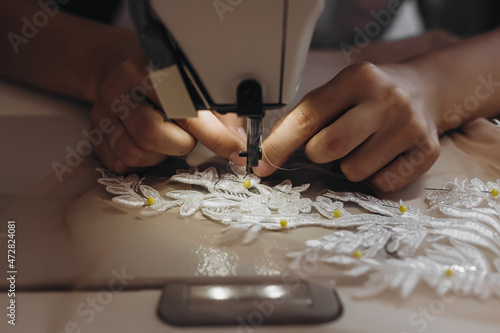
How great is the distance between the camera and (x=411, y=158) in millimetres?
829

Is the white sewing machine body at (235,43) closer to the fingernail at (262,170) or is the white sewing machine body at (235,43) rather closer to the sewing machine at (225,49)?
the sewing machine at (225,49)

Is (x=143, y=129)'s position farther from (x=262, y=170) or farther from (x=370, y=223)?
(x=370, y=223)

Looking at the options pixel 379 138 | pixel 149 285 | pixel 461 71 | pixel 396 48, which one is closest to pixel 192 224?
pixel 149 285

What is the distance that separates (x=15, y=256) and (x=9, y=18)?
73cm

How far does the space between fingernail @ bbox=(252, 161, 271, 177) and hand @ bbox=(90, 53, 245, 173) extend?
5 centimetres

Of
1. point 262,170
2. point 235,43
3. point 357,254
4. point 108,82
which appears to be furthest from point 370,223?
point 108,82

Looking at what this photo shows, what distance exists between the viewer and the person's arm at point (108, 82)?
798mm

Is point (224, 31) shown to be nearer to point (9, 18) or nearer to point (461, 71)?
point (461, 71)

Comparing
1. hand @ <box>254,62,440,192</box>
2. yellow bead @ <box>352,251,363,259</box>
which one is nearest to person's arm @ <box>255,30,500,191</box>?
hand @ <box>254,62,440,192</box>

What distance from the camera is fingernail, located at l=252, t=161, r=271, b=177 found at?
2.68 feet

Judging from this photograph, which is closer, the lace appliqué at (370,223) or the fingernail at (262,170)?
the lace appliqué at (370,223)

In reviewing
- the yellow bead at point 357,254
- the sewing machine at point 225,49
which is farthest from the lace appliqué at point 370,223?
the sewing machine at point 225,49

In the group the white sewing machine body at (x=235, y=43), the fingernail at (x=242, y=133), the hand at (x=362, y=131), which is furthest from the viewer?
the fingernail at (x=242, y=133)

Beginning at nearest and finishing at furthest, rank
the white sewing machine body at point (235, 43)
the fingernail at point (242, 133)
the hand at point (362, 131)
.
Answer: the white sewing machine body at point (235, 43)
the hand at point (362, 131)
the fingernail at point (242, 133)
